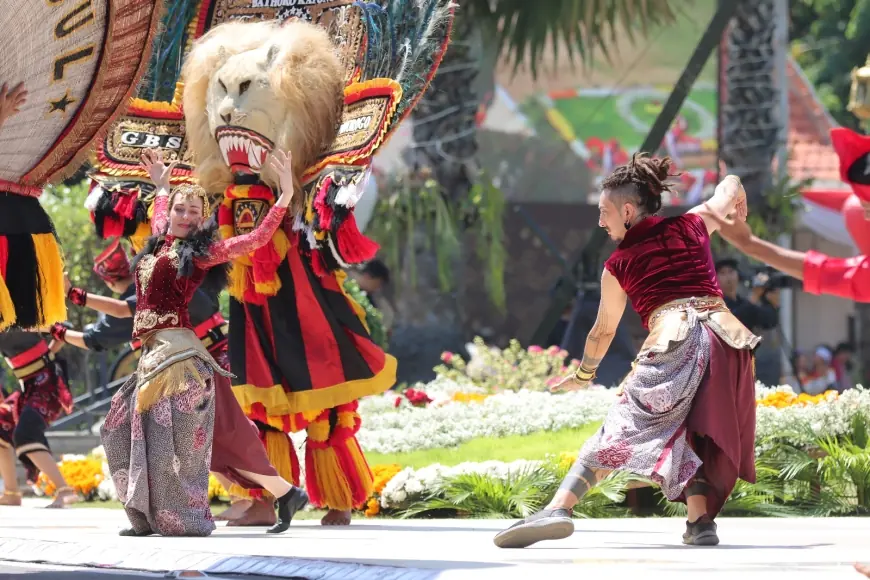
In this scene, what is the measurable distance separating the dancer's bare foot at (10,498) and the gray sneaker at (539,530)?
5.22m

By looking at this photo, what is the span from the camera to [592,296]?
636 inches

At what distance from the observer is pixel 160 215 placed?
24.2 ft

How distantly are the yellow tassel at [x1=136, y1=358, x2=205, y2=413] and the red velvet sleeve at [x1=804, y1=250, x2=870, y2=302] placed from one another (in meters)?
2.84

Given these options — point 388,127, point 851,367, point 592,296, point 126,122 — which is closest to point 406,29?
point 388,127

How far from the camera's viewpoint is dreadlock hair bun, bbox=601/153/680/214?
21.9 ft

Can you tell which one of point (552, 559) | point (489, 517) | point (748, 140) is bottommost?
point (489, 517)

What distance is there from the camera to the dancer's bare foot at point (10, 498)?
1045 cm

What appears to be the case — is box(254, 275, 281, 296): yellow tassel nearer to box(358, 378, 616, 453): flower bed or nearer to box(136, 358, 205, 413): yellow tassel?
box(136, 358, 205, 413): yellow tassel

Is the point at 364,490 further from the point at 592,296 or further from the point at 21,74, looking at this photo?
the point at 592,296

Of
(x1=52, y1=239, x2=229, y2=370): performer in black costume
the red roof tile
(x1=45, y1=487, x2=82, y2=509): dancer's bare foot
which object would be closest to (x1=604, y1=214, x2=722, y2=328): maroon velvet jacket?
(x1=52, y1=239, x2=229, y2=370): performer in black costume

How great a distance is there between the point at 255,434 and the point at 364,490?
0.88m

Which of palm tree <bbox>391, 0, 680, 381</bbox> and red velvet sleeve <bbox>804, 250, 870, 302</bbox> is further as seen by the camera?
palm tree <bbox>391, 0, 680, 381</bbox>

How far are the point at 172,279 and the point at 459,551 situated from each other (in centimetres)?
194

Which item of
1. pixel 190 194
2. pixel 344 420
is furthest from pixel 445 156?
pixel 190 194
